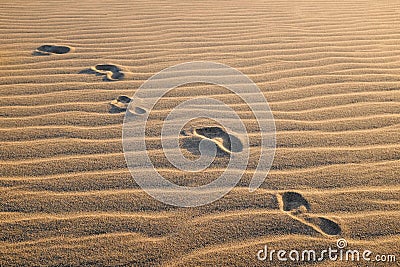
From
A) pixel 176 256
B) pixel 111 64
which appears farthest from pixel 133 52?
pixel 176 256

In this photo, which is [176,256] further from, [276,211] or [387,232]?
[387,232]

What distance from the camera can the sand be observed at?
177 cm

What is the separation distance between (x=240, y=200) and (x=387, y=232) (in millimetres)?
667

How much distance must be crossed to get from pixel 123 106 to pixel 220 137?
74 centimetres

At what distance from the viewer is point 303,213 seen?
74.9 inches

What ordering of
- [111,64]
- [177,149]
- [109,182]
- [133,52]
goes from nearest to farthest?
[109,182] < [177,149] < [111,64] < [133,52]

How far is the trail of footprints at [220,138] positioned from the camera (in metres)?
1.86

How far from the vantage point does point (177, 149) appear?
7.65ft

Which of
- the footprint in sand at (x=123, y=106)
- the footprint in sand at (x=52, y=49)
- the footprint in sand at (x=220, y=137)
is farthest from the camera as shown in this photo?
the footprint in sand at (x=52, y=49)

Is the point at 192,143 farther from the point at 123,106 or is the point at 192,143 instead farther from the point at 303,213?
the point at 303,213

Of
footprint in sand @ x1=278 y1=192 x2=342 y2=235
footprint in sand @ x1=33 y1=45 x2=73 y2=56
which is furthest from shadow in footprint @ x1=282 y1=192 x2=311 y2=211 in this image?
footprint in sand @ x1=33 y1=45 x2=73 y2=56

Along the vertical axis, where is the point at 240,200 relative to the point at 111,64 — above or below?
below

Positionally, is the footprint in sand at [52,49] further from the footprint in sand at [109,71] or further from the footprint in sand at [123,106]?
the footprint in sand at [123,106]

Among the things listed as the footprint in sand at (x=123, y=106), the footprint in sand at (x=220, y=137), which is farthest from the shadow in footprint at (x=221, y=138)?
the footprint in sand at (x=123, y=106)
